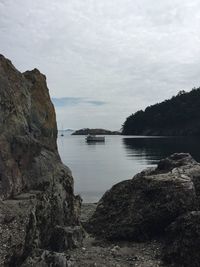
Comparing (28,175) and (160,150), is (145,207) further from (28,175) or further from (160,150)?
(160,150)

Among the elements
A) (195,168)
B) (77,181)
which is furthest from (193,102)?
(195,168)

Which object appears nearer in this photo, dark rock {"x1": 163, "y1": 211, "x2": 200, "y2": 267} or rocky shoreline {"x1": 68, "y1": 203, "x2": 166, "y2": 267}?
rocky shoreline {"x1": 68, "y1": 203, "x2": 166, "y2": 267}

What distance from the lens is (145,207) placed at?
17.1 m

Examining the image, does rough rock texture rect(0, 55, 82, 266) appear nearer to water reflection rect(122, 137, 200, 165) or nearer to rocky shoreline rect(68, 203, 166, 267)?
rocky shoreline rect(68, 203, 166, 267)

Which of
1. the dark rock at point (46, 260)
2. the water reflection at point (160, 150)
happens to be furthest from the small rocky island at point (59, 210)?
the water reflection at point (160, 150)

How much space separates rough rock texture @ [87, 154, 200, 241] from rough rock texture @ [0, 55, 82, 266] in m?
1.45

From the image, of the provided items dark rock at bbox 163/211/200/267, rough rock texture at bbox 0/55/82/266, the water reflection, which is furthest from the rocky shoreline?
the water reflection

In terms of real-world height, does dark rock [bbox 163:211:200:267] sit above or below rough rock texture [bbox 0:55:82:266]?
below

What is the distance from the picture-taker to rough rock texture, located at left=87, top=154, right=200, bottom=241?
661 inches

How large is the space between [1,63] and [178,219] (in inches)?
354

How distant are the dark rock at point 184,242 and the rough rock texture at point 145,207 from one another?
1.16m

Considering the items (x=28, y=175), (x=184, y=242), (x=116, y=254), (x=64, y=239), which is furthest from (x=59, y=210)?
(x=184, y=242)

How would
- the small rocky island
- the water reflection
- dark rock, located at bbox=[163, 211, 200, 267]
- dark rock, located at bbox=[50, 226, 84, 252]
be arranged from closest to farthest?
the small rocky island → dark rock, located at bbox=[163, 211, 200, 267] → dark rock, located at bbox=[50, 226, 84, 252] → the water reflection

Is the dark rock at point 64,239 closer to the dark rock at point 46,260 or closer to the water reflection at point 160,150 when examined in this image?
the dark rock at point 46,260
